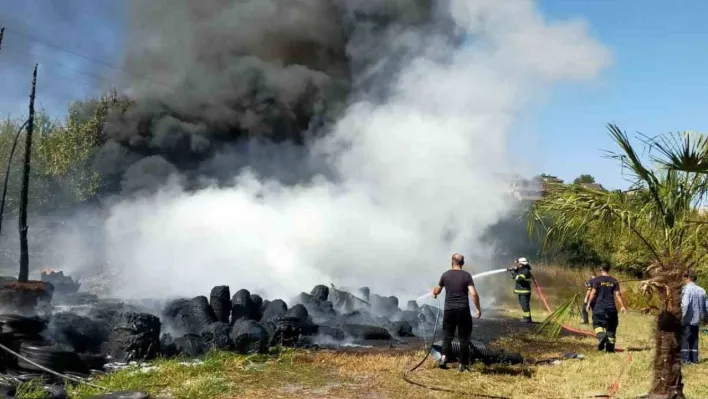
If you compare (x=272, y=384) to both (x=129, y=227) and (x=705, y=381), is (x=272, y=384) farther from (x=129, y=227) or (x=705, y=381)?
(x=129, y=227)

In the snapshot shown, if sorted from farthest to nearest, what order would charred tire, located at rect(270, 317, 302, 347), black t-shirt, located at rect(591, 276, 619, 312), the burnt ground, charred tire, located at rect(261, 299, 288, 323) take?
charred tire, located at rect(261, 299, 288, 323) < the burnt ground < charred tire, located at rect(270, 317, 302, 347) < black t-shirt, located at rect(591, 276, 619, 312)

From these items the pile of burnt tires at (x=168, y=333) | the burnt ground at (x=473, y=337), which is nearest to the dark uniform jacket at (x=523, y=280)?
the burnt ground at (x=473, y=337)

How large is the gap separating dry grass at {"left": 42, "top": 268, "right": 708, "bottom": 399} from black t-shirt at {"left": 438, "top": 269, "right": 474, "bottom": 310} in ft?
2.85

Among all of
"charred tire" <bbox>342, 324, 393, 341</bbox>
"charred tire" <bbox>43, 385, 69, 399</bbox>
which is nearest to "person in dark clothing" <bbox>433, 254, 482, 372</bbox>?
"charred tire" <bbox>342, 324, 393, 341</bbox>

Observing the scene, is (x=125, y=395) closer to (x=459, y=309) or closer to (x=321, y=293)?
(x=459, y=309)

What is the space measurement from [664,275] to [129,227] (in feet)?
73.1

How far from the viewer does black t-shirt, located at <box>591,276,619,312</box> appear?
949cm

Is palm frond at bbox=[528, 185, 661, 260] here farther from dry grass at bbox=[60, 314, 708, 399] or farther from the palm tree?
dry grass at bbox=[60, 314, 708, 399]

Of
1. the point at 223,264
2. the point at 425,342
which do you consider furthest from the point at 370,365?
the point at 223,264

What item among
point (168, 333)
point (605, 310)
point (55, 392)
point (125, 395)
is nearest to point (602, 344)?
point (605, 310)

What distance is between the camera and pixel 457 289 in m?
7.71

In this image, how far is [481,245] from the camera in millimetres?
21984

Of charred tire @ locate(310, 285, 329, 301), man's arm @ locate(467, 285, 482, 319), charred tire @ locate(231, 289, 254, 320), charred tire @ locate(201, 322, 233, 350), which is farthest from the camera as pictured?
charred tire @ locate(310, 285, 329, 301)

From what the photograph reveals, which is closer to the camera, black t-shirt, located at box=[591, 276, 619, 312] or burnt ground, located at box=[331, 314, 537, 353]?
black t-shirt, located at box=[591, 276, 619, 312]
